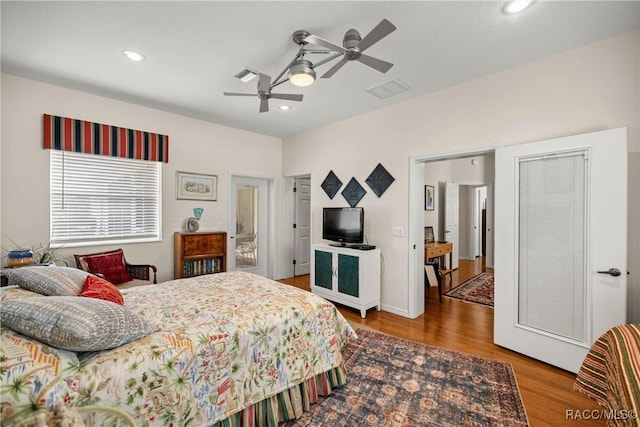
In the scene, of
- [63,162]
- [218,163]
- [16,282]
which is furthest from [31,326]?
[218,163]

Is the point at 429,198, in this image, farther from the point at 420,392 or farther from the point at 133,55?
the point at 133,55

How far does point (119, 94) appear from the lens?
11.3 ft

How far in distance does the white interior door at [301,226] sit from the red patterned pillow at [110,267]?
296cm

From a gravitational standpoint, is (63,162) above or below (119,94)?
below

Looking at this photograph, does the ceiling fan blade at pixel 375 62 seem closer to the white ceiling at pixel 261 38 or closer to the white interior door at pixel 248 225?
the white ceiling at pixel 261 38

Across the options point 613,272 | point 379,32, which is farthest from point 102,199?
point 613,272

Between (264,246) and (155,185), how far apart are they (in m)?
2.15

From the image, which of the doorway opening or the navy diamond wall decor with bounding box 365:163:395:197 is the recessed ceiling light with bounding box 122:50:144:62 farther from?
the doorway opening

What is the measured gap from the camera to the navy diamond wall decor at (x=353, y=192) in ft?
13.8

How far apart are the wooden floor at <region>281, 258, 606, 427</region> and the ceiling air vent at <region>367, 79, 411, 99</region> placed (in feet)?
9.03

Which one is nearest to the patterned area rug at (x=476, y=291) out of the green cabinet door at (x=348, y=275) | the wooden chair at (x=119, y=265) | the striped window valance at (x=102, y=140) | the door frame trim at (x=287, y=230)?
the green cabinet door at (x=348, y=275)

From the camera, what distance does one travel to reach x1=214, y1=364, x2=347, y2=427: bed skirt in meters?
1.58

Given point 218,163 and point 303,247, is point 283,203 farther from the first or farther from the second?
point 218,163

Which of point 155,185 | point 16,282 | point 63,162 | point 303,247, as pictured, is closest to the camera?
point 16,282
